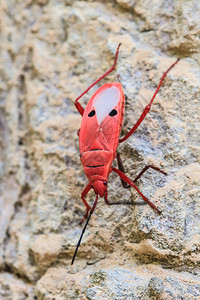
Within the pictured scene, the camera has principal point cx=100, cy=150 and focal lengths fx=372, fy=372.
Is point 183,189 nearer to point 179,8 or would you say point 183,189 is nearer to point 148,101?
point 148,101

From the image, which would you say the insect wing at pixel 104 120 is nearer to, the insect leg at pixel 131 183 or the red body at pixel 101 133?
the red body at pixel 101 133

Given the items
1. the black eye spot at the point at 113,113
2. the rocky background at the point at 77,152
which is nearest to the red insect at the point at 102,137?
the black eye spot at the point at 113,113

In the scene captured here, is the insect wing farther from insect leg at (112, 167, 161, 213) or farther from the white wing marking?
insect leg at (112, 167, 161, 213)

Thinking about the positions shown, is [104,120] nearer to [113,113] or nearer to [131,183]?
[113,113]

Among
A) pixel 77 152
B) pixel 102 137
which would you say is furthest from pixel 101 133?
pixel 77 152

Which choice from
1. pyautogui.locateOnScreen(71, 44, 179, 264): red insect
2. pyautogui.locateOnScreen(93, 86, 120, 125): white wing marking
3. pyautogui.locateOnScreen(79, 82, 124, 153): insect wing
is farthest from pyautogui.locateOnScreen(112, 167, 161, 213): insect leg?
pyautogui.locateOnScreen(93, 86, 120, 125): white wing marking
